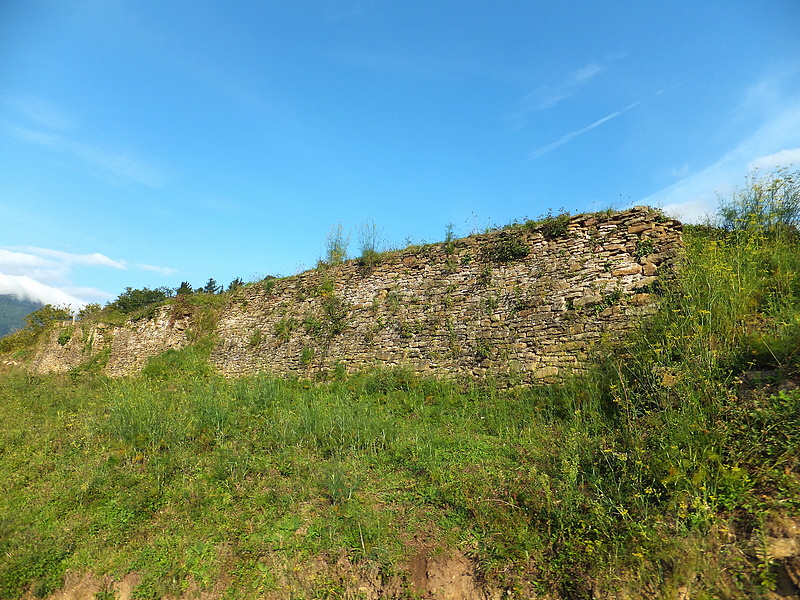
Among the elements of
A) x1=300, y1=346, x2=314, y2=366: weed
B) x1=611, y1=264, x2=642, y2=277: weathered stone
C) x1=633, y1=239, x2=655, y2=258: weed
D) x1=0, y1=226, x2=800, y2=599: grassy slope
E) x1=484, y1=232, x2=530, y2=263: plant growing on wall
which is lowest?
x1=0, y1=226, x2=800, y2=599: grassy slope

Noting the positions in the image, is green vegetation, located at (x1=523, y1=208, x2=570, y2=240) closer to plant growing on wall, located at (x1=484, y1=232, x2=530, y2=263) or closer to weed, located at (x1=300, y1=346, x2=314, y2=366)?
plant growing on wall, located at (x1=484, y1=232, x2=530, y2=263)

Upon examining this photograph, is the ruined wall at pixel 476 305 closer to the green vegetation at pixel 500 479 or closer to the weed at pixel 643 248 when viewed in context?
the weed at pixel 643 248

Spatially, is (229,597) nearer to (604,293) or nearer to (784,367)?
(784,367)

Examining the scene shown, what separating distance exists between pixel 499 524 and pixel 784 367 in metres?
3.45

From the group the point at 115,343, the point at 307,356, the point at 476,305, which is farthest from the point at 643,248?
the point at 115,343

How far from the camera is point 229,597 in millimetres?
3754

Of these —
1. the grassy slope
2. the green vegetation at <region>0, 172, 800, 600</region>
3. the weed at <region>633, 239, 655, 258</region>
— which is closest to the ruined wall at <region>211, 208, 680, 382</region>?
the weed at <region>633, 239, 655, 258</region>

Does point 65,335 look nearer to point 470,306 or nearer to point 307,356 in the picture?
point 307,356

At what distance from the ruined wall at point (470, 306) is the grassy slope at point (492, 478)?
2.65 ft

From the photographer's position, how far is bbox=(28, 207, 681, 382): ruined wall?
747cm

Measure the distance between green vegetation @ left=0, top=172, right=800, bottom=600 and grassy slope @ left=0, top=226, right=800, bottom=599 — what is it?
0.9 inches

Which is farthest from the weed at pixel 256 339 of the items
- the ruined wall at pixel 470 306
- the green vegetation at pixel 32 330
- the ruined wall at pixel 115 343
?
the green vegetation at pixel 32 330

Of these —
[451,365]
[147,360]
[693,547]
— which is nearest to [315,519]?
[693,547]

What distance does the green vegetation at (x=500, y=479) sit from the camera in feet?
10.9
